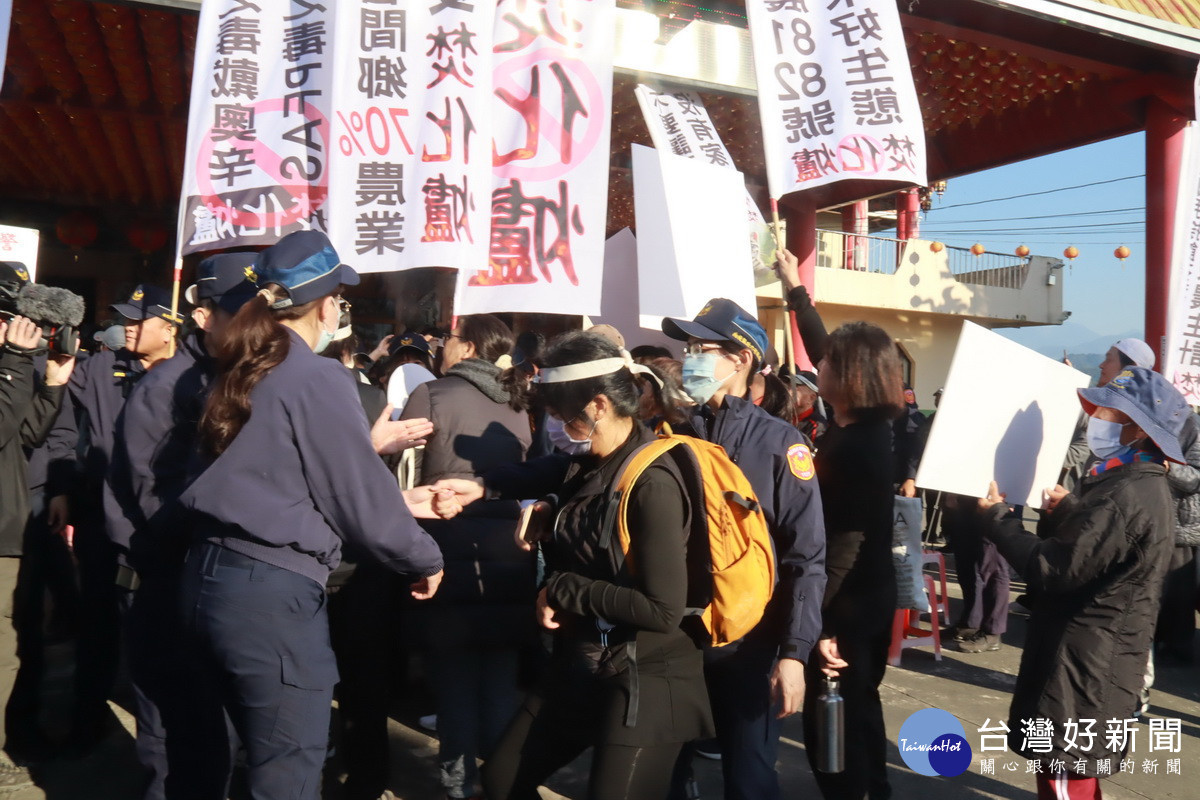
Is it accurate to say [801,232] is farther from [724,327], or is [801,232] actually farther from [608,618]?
[608,618]

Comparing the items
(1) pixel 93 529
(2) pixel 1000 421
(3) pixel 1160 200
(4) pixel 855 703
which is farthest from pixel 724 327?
(3) pixel 1160 200

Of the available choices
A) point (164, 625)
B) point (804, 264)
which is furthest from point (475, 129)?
point (804, 264)

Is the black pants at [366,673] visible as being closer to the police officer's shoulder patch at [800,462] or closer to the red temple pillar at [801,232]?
the police officer's shoulder patch at [800,462]

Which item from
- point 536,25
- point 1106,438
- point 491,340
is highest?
point 536,25

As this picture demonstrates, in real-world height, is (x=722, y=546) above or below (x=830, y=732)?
above

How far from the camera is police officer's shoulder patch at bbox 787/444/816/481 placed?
2.84 m

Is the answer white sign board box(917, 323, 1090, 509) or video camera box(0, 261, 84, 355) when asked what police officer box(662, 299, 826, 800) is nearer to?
white sign board box(917, 323, 1090, 509)

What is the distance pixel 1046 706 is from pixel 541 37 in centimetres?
408

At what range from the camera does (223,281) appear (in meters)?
2.82

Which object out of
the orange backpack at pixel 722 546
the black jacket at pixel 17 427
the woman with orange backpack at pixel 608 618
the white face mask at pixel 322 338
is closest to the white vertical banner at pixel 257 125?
the black jacket at pixel 17 427

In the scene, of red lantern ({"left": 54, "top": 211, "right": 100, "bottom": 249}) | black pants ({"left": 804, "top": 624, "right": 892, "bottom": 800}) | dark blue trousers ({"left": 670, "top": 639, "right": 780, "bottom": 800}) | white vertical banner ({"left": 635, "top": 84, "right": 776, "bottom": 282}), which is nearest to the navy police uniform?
dark blue trousers ({"left": 670, "top": 639, "right": 780, "bottom": 800})

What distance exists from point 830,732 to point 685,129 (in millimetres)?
4775

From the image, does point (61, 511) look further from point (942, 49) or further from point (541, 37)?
point (942, 49)

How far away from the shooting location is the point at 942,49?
813 centimetres
